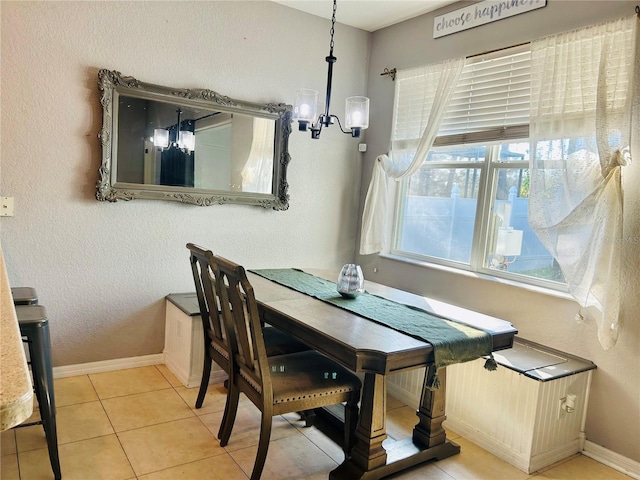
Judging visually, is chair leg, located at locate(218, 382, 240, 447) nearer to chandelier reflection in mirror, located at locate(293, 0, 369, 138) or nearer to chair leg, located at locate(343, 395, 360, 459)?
chair leg, located at locate(343, 395, 360, 459)

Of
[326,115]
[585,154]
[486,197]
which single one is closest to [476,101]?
[486,197]

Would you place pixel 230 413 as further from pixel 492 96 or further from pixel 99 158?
pixel 492 96

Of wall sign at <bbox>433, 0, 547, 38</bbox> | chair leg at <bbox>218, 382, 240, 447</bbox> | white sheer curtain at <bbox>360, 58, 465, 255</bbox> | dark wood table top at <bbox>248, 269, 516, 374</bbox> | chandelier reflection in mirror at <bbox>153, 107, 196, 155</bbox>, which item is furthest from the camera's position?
white sheer curtain at <bbox>360, 58, 465, 255</bbox>

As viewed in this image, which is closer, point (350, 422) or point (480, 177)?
point (350, 422)

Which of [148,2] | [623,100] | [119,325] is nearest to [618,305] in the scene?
[623,100]

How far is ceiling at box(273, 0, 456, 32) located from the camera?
3475 mm

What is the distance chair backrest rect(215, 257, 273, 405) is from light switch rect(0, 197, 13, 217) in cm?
150

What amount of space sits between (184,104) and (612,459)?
329 centimetres

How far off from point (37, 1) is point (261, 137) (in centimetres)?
157

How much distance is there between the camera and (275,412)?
203 centimetres

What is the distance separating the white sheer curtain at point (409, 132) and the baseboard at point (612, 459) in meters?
1.95

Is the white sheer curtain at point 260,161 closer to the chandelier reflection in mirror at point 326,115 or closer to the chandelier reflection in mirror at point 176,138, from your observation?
the chandelier reflection in mirror at point 176,138

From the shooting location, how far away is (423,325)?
212 cm

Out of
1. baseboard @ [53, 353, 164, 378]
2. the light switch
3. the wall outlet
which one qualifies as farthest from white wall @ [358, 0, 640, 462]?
the light switch
